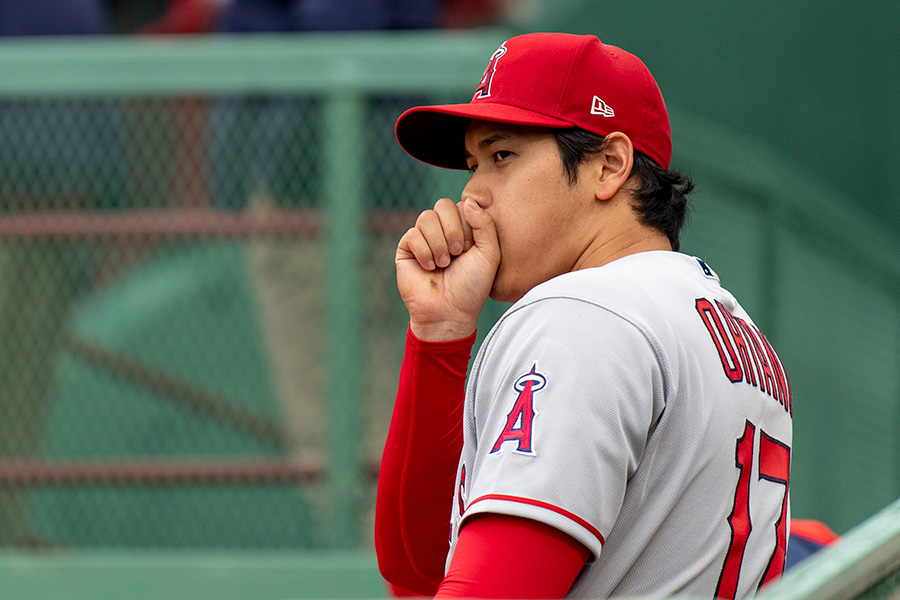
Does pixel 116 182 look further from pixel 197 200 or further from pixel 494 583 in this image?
pixel 494 583

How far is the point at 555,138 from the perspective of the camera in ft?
4.97

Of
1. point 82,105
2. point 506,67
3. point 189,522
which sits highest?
point 506,67

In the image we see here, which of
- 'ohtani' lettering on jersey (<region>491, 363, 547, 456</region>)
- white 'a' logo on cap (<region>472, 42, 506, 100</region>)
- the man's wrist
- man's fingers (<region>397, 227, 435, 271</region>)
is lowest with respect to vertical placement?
the man's wrist

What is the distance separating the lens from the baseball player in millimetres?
1187

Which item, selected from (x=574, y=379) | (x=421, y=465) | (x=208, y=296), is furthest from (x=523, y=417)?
(x=208, y=296)

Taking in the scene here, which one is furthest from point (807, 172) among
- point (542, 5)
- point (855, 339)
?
point (542, 5)

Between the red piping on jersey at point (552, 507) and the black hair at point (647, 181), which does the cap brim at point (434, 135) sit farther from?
the red piping on jersey at point (552, 507)

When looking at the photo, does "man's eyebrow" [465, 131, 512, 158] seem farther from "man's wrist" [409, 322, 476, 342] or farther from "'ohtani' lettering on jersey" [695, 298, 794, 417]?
"'ohtani' lettering on jersey" [695, 298, 794, 417]

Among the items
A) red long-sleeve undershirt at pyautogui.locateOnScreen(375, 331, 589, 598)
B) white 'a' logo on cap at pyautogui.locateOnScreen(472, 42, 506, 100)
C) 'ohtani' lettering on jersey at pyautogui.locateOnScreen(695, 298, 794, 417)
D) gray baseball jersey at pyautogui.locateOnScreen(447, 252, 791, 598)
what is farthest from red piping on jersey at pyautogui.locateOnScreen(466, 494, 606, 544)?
white 'a' logo on cap at pyautogui.locateOnScreen(472, 42, 506, 100)

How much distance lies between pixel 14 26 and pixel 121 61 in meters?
0.70

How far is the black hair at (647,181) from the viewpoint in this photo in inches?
59.2

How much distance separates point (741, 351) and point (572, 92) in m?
0.46

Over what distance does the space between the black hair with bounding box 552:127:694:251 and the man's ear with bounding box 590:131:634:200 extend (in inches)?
0.5

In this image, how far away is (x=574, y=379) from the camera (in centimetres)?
120
